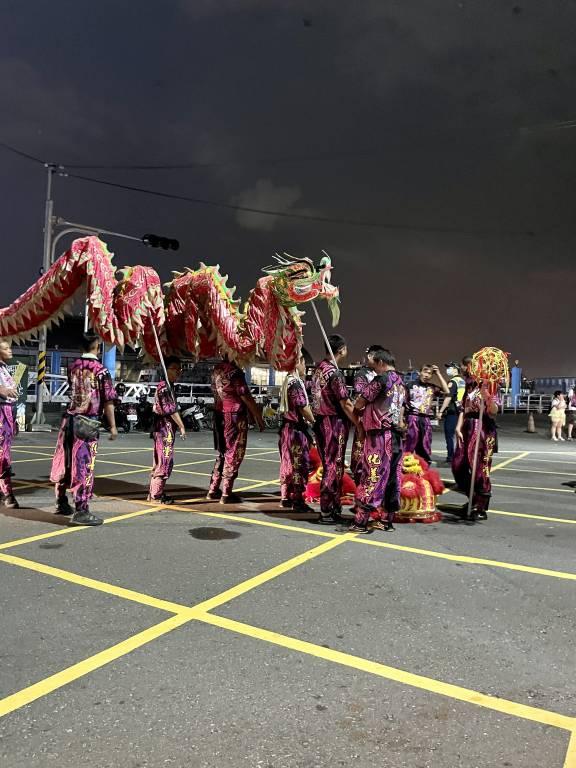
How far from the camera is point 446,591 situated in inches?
155

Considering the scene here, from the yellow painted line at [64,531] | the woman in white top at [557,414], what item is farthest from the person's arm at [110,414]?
the woman in white top at [557,414]

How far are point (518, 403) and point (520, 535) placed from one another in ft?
91.4

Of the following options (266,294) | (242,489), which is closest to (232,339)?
(266,294)

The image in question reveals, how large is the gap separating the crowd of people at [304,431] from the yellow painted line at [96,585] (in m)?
1.16

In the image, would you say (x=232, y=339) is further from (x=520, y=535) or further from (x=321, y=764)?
(x=321, y=764)

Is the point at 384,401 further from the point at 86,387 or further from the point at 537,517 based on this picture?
the point at 86,387

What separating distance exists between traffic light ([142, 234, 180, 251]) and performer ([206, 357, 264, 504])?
12659 mm

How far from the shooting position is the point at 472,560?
4.67 meters

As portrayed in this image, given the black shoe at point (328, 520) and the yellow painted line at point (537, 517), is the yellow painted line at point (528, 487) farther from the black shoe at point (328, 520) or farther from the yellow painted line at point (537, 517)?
the black shoe at point (328, 520)

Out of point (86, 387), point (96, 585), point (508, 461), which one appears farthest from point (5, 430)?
point (508, 461)

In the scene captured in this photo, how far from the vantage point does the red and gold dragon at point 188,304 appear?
6242 mm

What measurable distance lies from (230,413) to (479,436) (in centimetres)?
271

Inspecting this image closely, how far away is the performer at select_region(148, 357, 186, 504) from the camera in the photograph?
641cm

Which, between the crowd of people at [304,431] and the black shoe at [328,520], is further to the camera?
the black shoe at [328,520]
